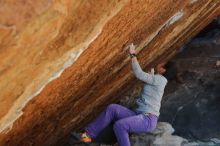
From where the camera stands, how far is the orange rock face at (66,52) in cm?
295

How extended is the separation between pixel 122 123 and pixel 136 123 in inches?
6.8

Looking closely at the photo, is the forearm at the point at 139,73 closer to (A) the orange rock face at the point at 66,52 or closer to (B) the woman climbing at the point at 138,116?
(B) the woman climbing at the point at 138,116

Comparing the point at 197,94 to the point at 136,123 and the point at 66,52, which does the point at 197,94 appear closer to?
the point at 136,123

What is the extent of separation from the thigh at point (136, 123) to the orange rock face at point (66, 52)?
1.93 feet

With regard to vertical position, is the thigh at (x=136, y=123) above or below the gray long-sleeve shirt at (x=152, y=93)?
below

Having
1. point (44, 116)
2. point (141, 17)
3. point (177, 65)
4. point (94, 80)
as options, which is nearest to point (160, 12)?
point (141, 17)

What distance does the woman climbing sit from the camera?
568cm

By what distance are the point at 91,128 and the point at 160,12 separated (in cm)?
180

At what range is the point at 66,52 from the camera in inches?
139

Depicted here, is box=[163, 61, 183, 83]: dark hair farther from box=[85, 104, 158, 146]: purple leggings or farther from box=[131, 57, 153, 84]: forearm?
box=[131, 57, 153, 84]: forearm

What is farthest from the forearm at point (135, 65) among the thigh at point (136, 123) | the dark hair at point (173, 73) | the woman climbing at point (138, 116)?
the dark hair at point (173, 73)

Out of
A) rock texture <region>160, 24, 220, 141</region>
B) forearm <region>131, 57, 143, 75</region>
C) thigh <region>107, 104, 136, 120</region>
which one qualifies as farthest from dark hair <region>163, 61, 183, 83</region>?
forearm <region>131, 57, 143, 75</region>

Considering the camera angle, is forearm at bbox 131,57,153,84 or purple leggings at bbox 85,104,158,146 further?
purple leggings at bbox 85,104,158,146

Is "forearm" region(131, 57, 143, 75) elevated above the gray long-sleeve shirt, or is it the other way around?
"forearm" region(131, 57, 143, 75)
